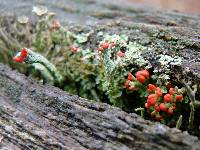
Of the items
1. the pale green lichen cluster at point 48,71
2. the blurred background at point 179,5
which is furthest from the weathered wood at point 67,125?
the blurred background at point 179,5

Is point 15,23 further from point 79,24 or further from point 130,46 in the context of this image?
point 130,46

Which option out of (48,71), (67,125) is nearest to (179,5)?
(48,71)

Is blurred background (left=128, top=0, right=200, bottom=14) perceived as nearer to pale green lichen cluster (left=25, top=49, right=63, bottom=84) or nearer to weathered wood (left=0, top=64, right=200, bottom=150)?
pale green lichen cluster (left=25, top=49, right=63, bottom=84)

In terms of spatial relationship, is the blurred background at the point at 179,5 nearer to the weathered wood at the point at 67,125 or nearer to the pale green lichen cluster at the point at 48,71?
the pale green lichen cluster at the point at 48,71

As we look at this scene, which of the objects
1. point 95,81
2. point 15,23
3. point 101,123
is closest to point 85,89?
point 95,81

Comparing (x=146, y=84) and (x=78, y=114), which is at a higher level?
(x=146, y=84)

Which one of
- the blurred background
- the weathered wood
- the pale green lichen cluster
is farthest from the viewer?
the blurred background

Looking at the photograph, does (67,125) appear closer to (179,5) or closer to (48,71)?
(48,71)

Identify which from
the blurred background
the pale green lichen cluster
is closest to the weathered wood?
the pale green lichen cluster
